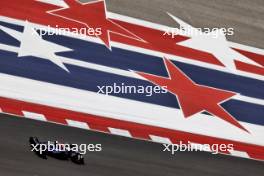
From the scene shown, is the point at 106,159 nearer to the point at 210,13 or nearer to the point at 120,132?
the point at 120,132

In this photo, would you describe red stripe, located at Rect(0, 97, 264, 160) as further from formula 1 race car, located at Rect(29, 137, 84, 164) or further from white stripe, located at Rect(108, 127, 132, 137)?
formula 1 race car, located at Rect(29, 137, 84, 164)

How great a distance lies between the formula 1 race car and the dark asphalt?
5cm

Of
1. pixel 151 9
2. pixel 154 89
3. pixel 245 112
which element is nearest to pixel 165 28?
pixel 151 9

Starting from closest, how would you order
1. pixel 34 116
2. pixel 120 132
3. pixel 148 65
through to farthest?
pixel 34 116, pixel 120 132, pixel 148 65

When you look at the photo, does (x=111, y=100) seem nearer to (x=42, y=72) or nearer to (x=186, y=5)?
(x=42, y=72)

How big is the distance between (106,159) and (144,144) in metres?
0.43

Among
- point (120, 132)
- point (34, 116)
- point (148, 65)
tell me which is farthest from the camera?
point (148, 65)

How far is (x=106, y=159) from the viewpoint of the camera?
4.47 metres

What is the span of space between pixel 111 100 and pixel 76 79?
1.40 feet

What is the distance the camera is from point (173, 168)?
15.0ft

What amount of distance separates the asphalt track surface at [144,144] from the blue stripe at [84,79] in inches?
18.0

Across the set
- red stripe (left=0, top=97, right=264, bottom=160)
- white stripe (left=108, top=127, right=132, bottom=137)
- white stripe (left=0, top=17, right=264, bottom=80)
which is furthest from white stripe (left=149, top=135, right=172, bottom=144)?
white stripe (left=0, top=17, right=264, bottom=80)

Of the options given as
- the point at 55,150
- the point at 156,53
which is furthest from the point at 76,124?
the point at 156,53

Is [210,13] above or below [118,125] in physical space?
above
